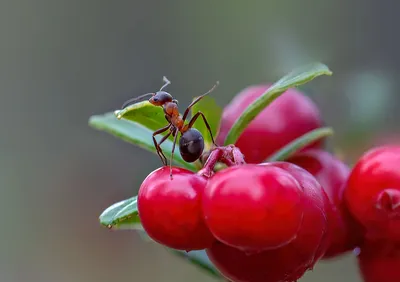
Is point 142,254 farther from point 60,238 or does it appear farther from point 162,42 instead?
point 162,42

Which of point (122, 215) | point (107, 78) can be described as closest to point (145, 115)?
point (122, 215)

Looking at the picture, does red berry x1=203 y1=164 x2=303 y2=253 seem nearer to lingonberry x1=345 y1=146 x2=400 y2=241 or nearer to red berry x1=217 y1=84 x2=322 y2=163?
lingonberry x1=345 y1=146 x2=400 y2=241

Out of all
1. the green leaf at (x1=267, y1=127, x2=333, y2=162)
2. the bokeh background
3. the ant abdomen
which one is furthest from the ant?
the bokeh background

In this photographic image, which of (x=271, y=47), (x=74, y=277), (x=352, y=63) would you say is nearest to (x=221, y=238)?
(x=352, y=63)

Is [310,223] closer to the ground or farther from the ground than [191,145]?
closer to the ground

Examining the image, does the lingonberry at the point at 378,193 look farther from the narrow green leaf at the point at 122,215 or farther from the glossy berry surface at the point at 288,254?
the narrow green leaf at the point at 122,215

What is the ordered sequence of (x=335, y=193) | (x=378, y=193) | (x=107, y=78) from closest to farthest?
(x=378, y=193)
(x=335, y=193)
(x=107, y=78)

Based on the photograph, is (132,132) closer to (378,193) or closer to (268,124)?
(268,124)
